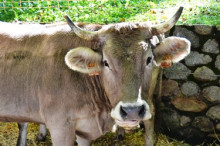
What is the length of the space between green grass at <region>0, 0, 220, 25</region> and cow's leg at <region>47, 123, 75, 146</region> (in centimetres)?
287

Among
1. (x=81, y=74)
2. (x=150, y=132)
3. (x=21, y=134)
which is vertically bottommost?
(x=21, y=134)

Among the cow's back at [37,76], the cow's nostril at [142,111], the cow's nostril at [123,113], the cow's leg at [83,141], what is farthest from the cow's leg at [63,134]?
Answer: the cow's nostril at [142,111]

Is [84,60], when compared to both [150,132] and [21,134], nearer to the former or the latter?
[150,132]

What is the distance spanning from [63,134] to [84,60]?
94cm

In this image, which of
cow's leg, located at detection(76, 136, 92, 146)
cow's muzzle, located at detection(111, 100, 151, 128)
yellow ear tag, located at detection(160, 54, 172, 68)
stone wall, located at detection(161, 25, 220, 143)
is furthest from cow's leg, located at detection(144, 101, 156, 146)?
cow's muzzle, located at detection(111, 100, 151, 128)

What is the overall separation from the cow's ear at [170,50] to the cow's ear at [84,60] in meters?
0.66

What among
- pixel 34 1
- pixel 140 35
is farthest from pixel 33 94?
pixel 34 1

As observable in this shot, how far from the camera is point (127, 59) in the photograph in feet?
12.4

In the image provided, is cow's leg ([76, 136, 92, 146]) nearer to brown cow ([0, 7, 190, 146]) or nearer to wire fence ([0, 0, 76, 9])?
brown cow ([0, 7, 190, 146])

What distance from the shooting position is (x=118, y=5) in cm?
791

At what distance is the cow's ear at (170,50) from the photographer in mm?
4121

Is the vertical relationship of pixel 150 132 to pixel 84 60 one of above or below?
below

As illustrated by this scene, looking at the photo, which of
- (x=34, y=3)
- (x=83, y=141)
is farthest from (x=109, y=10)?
(x=83, y=141)

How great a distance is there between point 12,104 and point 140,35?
Answer: 1851 mm
